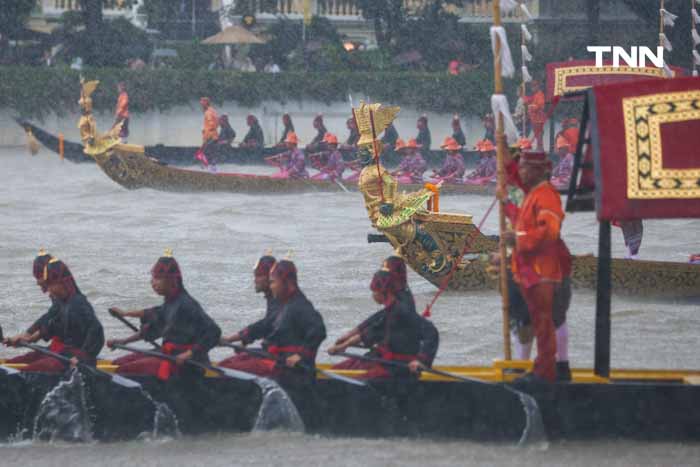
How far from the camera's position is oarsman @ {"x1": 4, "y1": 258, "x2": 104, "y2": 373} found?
895cm

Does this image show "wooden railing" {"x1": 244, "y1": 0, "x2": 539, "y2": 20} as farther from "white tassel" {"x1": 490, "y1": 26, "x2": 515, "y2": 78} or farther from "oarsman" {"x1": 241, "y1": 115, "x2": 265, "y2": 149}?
"white tassel" {"x1": 490, "y1": 26, "x2": 515, "y2": 78}

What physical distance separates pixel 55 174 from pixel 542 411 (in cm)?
2119

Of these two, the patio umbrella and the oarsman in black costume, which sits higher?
the patio umbrella

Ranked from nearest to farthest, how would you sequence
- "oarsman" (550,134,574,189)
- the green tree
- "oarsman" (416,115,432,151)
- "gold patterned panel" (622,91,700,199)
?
1. "gold patterned panel" (622,91,700,199)
2. "oarsman" (550,134,574,189)
3. "oarsman" (416,115,432,151)
4. the green tree

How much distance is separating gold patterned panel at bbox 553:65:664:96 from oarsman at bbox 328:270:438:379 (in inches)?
317

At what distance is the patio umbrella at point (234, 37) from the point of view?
32469mm

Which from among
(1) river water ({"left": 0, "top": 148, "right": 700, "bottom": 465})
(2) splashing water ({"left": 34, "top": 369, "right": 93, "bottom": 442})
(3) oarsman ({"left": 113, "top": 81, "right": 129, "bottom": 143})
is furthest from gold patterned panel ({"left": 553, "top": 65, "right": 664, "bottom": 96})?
(3) oarsman ({"left": 113, "top": 81, "right": 129, "bottom": 143})

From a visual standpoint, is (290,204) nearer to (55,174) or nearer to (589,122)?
(55,174)

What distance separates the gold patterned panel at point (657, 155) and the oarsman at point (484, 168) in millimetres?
14543

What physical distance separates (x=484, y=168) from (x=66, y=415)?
14.7 meters

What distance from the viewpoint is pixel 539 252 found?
8.38 metres

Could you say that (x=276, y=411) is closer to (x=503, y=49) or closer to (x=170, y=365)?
(x=170, y=365)

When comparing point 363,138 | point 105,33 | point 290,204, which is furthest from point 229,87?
point 363,138

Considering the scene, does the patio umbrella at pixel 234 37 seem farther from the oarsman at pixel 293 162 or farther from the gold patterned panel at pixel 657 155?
the gold patterned panel at pixel 657 155
